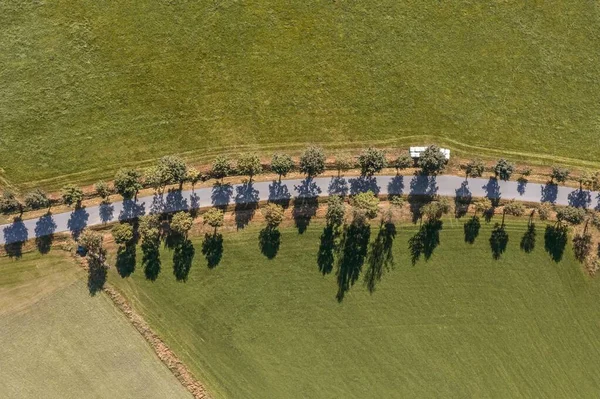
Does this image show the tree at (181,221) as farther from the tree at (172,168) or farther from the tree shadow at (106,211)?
the tree shadow at (106,211)

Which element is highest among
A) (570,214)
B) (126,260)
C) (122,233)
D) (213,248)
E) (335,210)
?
(335,210)

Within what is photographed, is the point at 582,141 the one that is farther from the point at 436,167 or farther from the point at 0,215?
the point at 0,215

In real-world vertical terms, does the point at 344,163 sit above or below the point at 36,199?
above

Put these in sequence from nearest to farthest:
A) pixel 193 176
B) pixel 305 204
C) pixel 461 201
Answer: pixel 193 176, pixel 305 204, pixel 461 201

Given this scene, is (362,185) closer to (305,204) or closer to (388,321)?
(305,204)

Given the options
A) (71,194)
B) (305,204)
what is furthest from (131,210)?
(305,204)

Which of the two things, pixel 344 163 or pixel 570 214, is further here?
pixel 344 163

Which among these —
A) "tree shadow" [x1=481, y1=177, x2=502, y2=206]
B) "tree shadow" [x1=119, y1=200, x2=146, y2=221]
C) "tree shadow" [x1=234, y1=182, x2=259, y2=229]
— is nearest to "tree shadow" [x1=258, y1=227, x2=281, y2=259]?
"tree shadow" [x1=234, y1=182, x2=259, y2=229]
